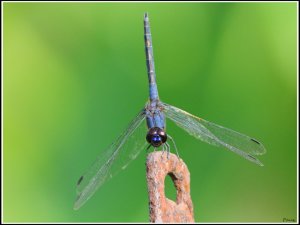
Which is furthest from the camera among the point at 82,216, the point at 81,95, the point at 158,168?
the point at 81,95

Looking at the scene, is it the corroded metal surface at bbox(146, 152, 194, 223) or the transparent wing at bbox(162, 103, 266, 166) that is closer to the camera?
the corroded metal surface at bbox(146, 152, 194, 223)

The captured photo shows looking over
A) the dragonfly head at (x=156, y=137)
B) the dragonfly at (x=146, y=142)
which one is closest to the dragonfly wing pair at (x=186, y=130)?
the dragonfly at (x=146, y=142)

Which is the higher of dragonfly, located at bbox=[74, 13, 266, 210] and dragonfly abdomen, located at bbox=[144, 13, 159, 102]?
dragonfly abdomen, located at bbox=[144, 13, 159, 102]

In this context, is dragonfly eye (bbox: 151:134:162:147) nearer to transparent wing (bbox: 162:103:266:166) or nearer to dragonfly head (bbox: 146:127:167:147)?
dragonfly head (bbox: 146:127:167:147)

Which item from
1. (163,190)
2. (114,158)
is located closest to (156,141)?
(114,158)

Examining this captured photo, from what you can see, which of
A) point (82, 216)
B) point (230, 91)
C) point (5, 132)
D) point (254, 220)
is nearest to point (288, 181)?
point (254, 220)

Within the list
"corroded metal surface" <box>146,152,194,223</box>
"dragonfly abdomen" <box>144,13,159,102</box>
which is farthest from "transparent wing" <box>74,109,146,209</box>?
"corroded metal surface" <box>146,152,194,223</box>

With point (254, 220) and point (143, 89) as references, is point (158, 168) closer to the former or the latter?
point (143, 89)
